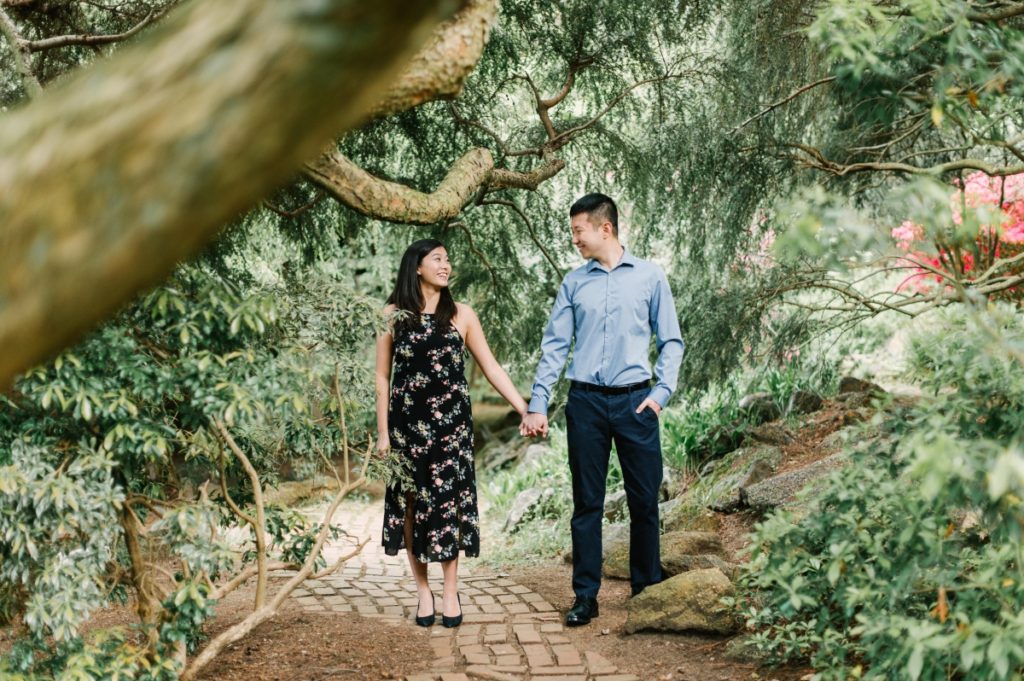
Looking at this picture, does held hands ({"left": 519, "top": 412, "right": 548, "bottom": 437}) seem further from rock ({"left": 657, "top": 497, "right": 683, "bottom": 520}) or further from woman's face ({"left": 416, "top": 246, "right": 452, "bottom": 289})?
rock ({"left": 657, "top": 497, "right": 683, "bottom": 520})

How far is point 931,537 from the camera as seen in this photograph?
2.47 meters

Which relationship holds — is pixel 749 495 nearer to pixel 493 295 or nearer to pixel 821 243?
pixel 493 295

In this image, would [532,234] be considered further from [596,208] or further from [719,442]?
[719,442]

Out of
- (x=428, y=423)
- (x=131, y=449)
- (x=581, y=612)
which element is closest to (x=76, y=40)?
(x=131, y=449)

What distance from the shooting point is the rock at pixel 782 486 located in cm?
573

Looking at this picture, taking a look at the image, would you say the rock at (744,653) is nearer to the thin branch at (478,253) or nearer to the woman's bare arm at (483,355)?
the woman's bare arm at (483,355)

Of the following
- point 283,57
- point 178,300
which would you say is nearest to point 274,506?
point 178,300

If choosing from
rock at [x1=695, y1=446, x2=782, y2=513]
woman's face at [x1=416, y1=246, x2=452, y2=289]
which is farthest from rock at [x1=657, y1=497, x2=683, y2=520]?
woman's face at [x1=416, y1=246, x2=452, y2=289]

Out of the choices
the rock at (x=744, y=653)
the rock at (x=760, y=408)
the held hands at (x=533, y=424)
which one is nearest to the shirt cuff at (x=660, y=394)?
the held hands at (x=533, y=424)

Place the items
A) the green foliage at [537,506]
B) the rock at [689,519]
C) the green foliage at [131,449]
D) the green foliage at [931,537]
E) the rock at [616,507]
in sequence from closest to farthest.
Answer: the green foliage at [931,537], the green foliage at [131,449], the rock at [689,519], the green foliage at [537,506], the rock at [616,507]

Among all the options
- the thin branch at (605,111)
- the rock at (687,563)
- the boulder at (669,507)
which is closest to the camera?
the rock at (687,563)

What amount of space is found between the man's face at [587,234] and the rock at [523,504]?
3.65 meters

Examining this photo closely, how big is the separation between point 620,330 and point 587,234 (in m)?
0.52

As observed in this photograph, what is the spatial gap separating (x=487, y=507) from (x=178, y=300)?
6577mm
